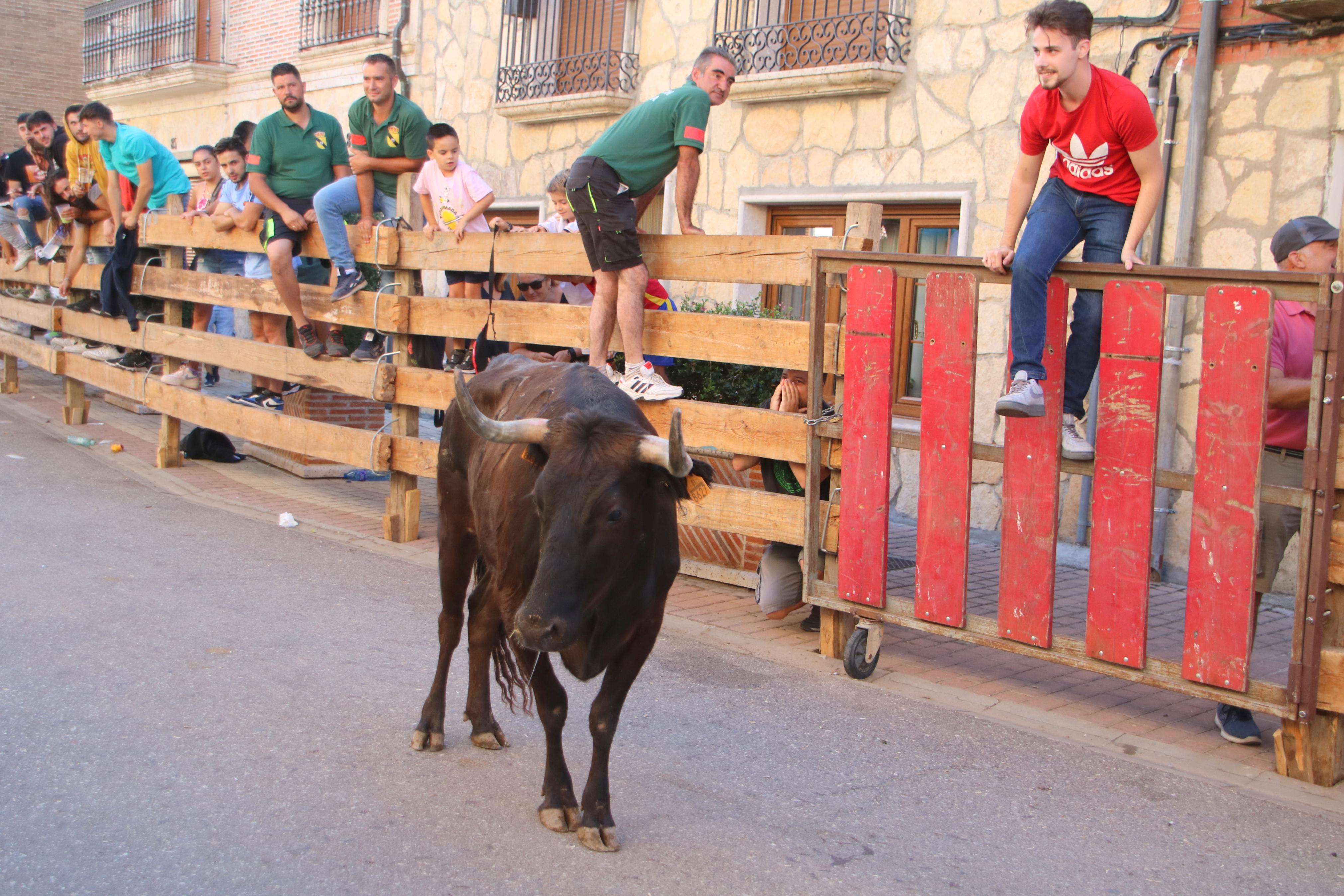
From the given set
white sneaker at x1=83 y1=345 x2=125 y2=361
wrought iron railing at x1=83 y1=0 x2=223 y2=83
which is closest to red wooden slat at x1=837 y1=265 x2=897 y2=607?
white sneaker at x1=83 y1=345 x2=125 y2=361

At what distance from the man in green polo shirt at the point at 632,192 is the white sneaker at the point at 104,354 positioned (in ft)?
23.8

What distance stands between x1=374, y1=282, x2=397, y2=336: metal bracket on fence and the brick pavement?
4.76ft

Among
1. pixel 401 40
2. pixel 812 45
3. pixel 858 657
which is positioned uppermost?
pixel 401 40

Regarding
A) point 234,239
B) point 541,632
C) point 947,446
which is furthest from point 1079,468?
point 234,239

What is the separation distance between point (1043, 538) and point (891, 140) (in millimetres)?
6055

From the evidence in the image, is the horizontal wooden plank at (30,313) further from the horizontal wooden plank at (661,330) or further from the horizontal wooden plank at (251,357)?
the horizontal wooden plank at (661,330)

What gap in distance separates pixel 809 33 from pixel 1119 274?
6689mm

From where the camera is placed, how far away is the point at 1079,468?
5121mm

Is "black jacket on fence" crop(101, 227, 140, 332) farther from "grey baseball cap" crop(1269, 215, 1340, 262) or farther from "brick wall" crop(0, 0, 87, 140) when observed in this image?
"brick wall" crop(0, 0, 87, 140)

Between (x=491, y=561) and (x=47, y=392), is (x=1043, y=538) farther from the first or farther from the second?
(x=47, y=392)

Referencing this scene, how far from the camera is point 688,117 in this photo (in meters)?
6.72

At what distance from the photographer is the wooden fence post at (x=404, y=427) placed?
330 inches

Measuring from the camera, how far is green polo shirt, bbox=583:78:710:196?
673 centimetres

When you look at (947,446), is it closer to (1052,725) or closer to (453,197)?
(1052,725)
